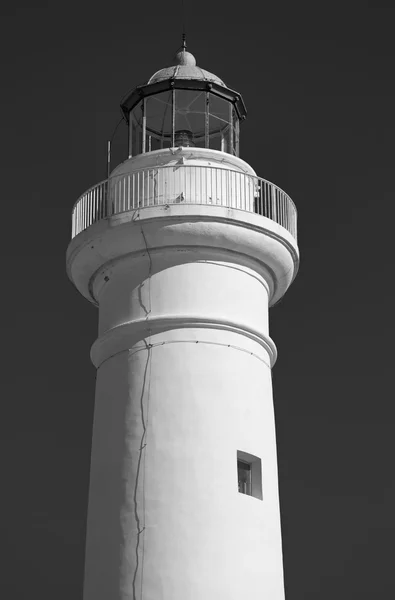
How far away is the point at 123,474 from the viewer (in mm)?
21906

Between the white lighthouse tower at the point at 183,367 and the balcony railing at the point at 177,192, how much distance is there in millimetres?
23

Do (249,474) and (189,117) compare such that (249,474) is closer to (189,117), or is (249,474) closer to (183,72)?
(189,117)

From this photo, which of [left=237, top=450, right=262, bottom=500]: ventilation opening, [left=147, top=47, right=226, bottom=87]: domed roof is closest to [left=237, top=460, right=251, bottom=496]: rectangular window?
[left=237, top=450, right=262, bottom=500]: ventilation opening

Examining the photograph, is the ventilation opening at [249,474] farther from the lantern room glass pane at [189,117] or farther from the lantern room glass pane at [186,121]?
the lantern room glass pane at [189,117]

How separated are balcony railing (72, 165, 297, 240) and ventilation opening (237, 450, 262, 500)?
3.98 m

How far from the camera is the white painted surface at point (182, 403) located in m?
21.3

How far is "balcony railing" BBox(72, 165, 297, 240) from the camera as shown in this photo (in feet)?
76.9

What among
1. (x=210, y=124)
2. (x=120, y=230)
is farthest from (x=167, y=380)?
(x=210, y=124)

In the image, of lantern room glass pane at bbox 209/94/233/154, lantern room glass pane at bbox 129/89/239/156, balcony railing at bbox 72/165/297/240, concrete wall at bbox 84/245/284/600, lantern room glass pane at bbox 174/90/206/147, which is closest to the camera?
concrete wall at bbox 84/245/284/600

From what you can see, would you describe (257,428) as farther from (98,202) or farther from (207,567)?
(98,202)

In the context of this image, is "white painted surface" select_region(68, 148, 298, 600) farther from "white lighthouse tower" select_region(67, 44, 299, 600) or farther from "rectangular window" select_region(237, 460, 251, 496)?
"rectangular window" select_region(237, 460, 251, 496)

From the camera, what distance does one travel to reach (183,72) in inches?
985

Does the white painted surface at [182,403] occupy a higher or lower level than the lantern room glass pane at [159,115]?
lower

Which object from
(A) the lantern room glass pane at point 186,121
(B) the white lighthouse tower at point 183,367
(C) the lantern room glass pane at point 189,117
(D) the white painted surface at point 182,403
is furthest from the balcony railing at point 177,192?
(C) the lantern room glass pane at point 189,117
